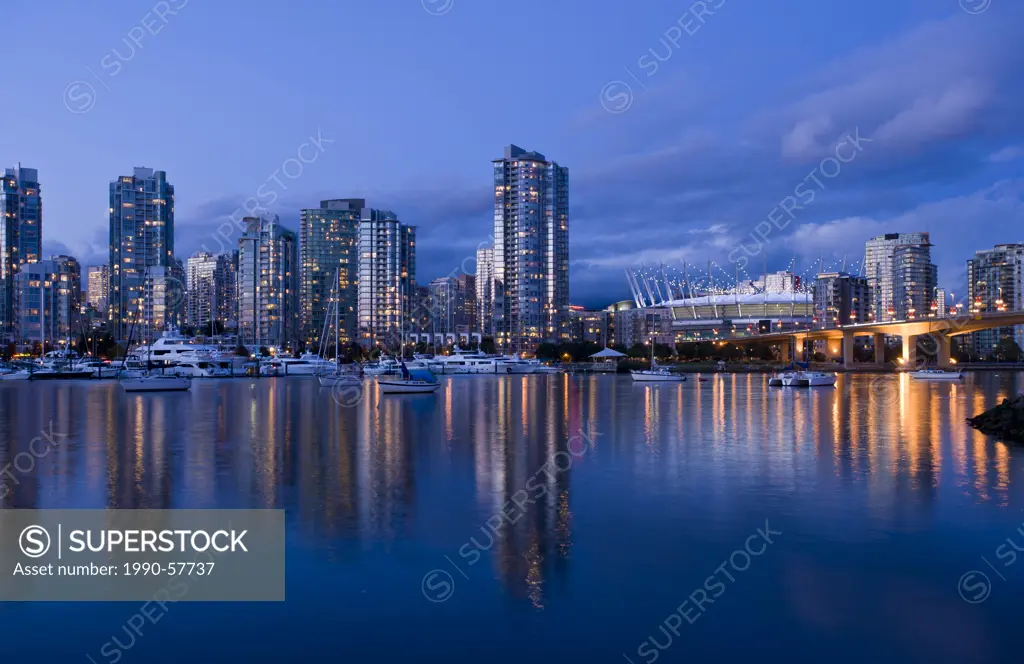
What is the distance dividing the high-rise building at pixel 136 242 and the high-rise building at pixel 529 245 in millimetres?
73118

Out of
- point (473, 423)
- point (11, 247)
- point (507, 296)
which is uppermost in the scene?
point (11, 247)

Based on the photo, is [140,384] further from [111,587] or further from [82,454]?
[111,587]

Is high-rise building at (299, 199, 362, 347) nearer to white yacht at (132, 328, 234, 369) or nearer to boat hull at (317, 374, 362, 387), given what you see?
white yacht at (132, 328, 234, 369)

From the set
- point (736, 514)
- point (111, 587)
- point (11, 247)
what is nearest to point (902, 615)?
point (736, 514)

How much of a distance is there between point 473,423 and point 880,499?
1805cm

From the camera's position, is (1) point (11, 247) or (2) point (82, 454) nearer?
(2) point (82, 454)

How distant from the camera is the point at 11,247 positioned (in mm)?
179125

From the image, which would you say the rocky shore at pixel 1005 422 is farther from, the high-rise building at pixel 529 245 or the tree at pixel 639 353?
the high-rise building at pixel 529 245

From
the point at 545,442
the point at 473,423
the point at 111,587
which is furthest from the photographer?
the point at 473,423

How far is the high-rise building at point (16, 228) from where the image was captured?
174 meters

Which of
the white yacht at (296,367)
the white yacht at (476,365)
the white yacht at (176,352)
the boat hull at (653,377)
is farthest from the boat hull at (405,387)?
the white yacht at (476,365)

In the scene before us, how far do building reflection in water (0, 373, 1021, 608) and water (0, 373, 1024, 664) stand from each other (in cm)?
11

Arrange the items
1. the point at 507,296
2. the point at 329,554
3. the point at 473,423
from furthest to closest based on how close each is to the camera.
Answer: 1. the point at 507,296
2. the point at 473,423
3. the point at 329,554

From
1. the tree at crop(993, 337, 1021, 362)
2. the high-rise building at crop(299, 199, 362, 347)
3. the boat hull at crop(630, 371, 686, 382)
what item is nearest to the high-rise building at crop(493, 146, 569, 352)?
the high-rise building at crop(299, 199, 362, 347)
